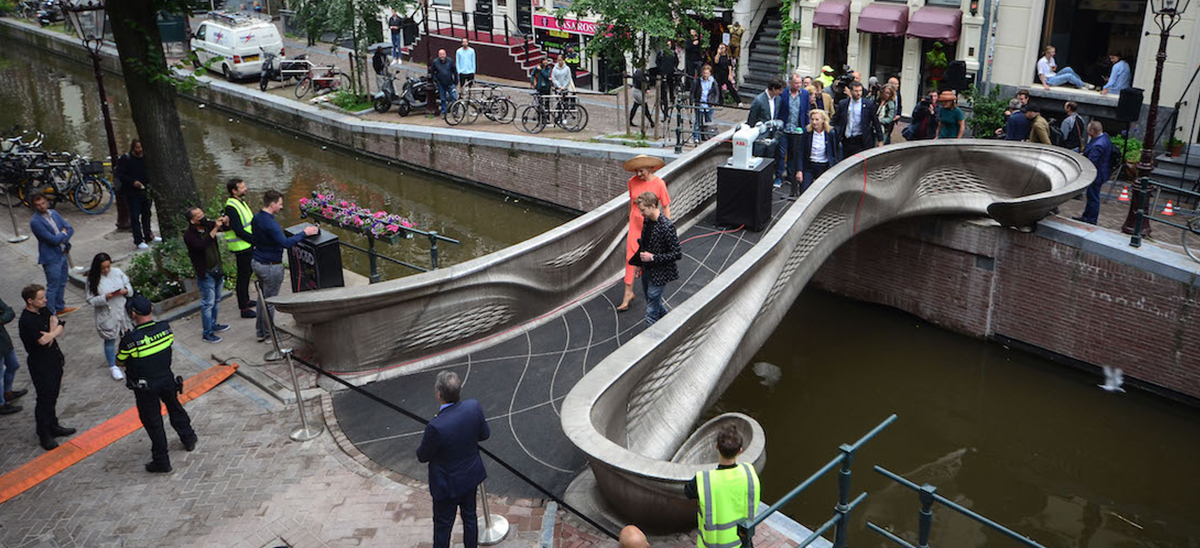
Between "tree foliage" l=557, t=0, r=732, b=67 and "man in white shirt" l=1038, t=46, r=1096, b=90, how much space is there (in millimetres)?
6109

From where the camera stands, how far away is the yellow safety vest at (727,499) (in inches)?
230

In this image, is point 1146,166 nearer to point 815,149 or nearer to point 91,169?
point 815,149

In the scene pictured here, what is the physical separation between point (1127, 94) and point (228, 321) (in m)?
12.6

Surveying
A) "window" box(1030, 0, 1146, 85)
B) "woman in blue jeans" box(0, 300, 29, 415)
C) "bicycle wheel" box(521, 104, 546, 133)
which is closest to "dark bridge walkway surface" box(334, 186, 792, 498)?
"woman in blue jeans" box(0, 300, 29, 415)

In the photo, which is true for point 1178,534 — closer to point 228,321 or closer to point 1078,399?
point 1078,399

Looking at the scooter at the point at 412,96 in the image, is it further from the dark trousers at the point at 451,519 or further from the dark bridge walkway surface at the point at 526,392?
the dark trousers at the point at 451,519

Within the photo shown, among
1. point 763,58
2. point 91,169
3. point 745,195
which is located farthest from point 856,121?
point 91,169

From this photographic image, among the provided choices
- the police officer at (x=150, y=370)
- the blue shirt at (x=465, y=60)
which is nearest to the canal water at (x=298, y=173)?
the blue shirt at (x=465, y=60)

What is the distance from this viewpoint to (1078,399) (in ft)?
40.4

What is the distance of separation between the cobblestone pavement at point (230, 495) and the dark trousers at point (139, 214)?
465 cm

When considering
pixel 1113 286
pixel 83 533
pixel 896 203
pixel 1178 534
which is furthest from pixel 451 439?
pixel 1113 286

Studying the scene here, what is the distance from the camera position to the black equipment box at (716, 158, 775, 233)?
11789 mm

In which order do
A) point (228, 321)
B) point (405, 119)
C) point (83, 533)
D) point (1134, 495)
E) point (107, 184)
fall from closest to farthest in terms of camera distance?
point (83, 533) < point (1134, 495) < point (228, 321) < point (107, 184) < point (405, 119)

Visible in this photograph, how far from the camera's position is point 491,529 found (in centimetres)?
732
